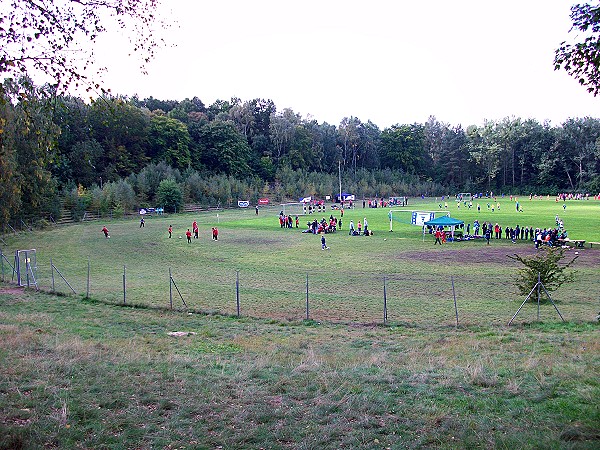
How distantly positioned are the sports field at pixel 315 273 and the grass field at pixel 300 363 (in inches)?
6.9

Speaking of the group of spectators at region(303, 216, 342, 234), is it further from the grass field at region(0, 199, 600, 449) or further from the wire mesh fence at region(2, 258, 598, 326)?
the grass field at region(0, 199, 600, 449)

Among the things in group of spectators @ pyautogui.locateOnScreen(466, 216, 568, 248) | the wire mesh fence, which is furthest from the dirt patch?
the wire mesh fence

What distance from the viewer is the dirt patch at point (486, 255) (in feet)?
97.2

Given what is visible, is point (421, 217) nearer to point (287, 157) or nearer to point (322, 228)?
point (322, 228)

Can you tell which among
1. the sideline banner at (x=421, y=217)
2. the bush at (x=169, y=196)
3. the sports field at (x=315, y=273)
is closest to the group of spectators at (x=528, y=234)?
the sports field at (x=315, y=273)

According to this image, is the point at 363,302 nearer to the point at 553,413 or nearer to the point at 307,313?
the point at 307,313

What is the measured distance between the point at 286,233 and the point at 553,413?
4184cm

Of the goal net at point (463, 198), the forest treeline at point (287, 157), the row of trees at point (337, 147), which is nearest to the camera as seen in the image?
the forest treeline at point (287, 157)

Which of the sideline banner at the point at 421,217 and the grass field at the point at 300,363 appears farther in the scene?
the sideline banner at the point at 421,217

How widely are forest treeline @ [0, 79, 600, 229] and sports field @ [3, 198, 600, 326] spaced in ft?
105

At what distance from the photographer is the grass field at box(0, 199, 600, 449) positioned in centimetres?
625

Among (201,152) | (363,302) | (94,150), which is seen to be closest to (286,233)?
(363,302)

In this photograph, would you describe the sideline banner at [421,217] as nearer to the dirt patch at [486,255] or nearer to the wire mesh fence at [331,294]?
the dirt patch at [486,255]

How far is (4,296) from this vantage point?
20609 mm
